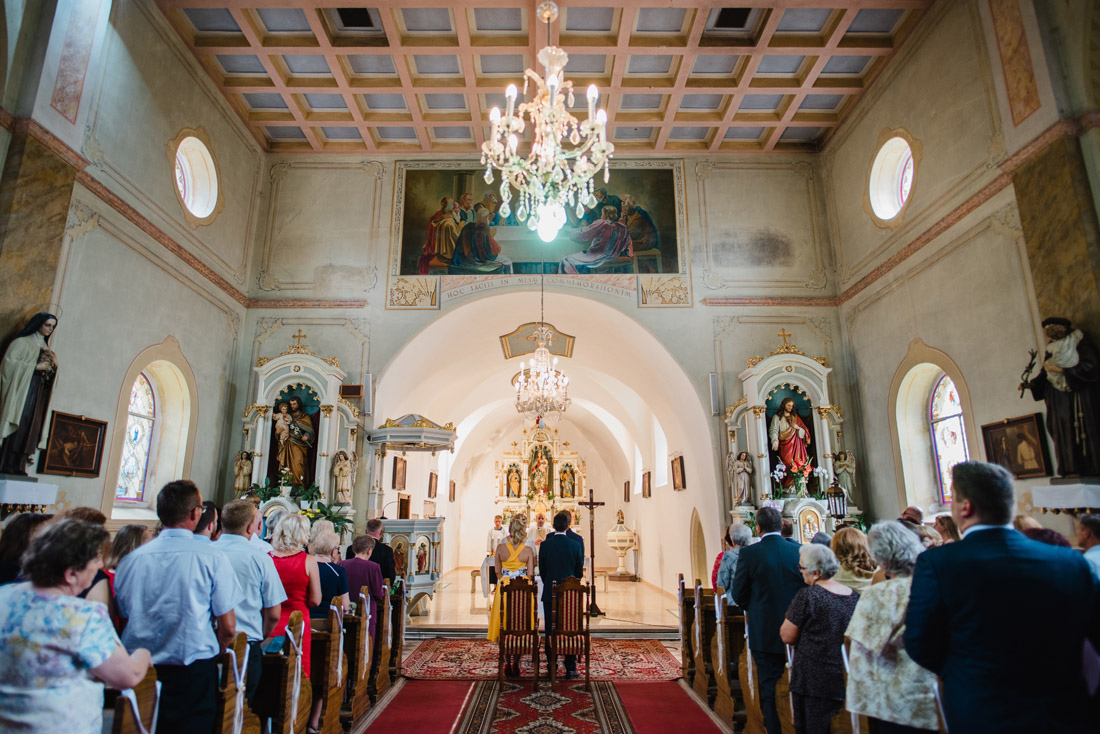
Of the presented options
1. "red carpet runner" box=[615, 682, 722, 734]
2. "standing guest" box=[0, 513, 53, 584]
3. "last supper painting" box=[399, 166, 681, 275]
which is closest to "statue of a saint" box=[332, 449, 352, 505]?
"last supper painting" box=[399, 166, 681, 275]

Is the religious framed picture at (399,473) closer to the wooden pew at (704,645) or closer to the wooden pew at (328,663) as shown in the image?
the wooden pew at (704,645)

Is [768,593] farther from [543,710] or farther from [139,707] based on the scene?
[139,707]

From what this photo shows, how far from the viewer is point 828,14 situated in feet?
29.6

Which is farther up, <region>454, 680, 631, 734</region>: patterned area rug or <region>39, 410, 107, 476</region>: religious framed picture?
<region>39, 410, 107, 476</region>: religious framed picture

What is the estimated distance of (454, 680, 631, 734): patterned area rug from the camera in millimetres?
5281

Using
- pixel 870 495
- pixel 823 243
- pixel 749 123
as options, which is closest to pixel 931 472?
pixel 870 495

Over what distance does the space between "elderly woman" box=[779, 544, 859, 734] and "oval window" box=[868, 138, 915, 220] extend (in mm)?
7505

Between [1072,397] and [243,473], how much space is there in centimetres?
1003

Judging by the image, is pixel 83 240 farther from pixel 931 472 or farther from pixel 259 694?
pixel 931 472

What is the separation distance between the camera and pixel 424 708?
5855 mm

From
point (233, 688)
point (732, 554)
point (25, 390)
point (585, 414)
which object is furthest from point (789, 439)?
point (585, 414)

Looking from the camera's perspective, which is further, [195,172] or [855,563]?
[195,172]

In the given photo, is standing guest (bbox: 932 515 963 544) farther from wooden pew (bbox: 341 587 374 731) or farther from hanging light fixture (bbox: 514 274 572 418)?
hanging light fixture (bbox: 514 274 572 418)

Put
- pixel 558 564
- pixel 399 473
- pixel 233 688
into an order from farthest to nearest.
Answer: pixel 399 473 → pixel 558 564 → pixel 233 688
